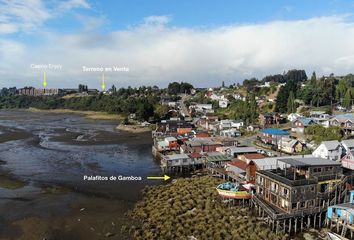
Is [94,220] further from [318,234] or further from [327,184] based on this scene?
[327,184]

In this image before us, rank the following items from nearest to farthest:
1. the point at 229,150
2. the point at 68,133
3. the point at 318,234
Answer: the point at 318,234 < the point at 229,150 < the point at 68,133

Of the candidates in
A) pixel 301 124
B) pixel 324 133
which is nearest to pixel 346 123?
pixel 324 133

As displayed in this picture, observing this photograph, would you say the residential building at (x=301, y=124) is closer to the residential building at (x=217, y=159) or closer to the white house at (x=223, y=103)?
the residential building at (x=217, y=159)

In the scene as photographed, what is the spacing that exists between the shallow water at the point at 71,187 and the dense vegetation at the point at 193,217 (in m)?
2.43

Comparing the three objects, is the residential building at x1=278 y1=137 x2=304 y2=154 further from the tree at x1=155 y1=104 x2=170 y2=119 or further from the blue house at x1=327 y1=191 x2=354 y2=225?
A: the tree at x1=155 y1=104 x2=170 y2=119

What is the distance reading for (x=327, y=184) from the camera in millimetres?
32062

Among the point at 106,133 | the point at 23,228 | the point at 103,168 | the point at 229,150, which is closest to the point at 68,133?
the point at 106,133

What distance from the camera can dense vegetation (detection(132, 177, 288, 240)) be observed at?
90.6 ft

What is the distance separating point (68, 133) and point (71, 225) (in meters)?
67.7

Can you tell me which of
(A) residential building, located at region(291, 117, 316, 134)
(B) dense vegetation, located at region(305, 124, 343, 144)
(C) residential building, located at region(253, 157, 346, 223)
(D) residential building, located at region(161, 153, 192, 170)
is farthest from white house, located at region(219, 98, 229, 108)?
(C) residential building, located at region(253, 157, 346, 223)

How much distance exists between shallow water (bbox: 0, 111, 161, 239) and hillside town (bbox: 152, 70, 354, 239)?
8.22m

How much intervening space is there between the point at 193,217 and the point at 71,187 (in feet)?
66.3

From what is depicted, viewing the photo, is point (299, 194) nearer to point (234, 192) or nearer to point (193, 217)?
point (234, 192)

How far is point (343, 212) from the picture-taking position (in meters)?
28.5
